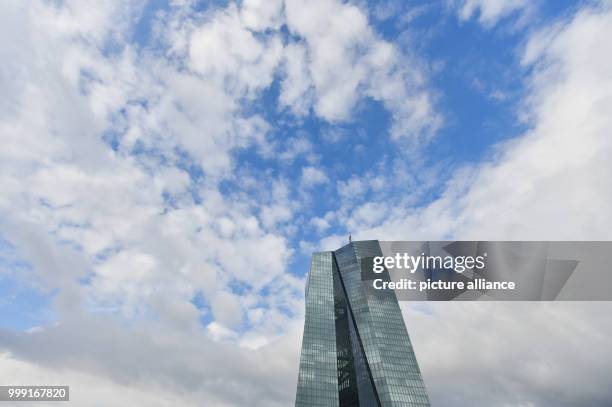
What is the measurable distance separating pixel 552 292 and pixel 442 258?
1984 cm

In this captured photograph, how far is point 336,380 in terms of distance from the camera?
174375 millimetres

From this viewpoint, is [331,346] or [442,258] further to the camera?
[331,346]

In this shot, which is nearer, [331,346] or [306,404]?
[306,404]

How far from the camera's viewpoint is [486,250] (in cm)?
7750

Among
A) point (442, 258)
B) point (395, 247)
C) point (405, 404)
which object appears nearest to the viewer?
point (442, 258)

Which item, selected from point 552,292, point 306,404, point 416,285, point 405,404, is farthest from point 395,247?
point 306,404

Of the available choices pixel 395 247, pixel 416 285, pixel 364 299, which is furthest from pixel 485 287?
pixel 364 299

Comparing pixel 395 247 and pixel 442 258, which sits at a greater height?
pixel 395 247

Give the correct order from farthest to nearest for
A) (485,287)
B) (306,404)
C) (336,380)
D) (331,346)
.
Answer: (331,346)
(336,380)
(306,404)
(485,287)

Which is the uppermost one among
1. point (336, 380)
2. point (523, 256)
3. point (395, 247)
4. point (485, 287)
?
point (395, 247)

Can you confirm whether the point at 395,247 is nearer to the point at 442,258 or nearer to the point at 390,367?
the point at 442,258

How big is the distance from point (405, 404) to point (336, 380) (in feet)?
110

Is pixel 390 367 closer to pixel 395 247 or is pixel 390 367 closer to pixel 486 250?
pixel 395 247

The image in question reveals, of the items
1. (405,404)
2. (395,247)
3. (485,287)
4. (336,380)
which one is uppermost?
(395,247)
